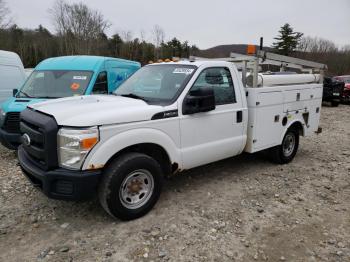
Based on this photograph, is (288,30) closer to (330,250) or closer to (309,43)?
(309,43)

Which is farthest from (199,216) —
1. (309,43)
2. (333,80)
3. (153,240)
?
(309,43)

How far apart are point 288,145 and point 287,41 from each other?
41797 millimetres

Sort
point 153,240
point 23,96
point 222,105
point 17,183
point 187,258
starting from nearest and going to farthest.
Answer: point 187,258
point 153,240
point 222,105
point 17,183
point 23,96

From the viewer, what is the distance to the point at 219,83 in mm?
4555

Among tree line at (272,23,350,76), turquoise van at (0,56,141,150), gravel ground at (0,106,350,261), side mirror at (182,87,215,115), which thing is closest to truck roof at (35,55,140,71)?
turquoise van at (0,56,141,150)

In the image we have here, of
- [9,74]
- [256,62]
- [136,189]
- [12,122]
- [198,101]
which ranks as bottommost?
[136,189]

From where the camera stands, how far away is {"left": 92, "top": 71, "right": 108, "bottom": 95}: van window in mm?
6570

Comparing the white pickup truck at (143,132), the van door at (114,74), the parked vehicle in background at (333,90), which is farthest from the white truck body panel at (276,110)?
the parked vehicle in background at (333,90)

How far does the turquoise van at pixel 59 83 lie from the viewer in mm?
5824

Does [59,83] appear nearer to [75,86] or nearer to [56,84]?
[56,84]

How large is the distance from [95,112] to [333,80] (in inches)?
671

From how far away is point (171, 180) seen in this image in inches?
197

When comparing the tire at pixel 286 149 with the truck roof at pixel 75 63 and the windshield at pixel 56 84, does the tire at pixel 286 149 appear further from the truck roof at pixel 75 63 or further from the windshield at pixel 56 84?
the truck roof at pixel 75 63

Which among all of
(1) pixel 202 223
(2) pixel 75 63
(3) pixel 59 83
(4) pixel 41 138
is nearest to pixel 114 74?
(2) pixel 75 63
